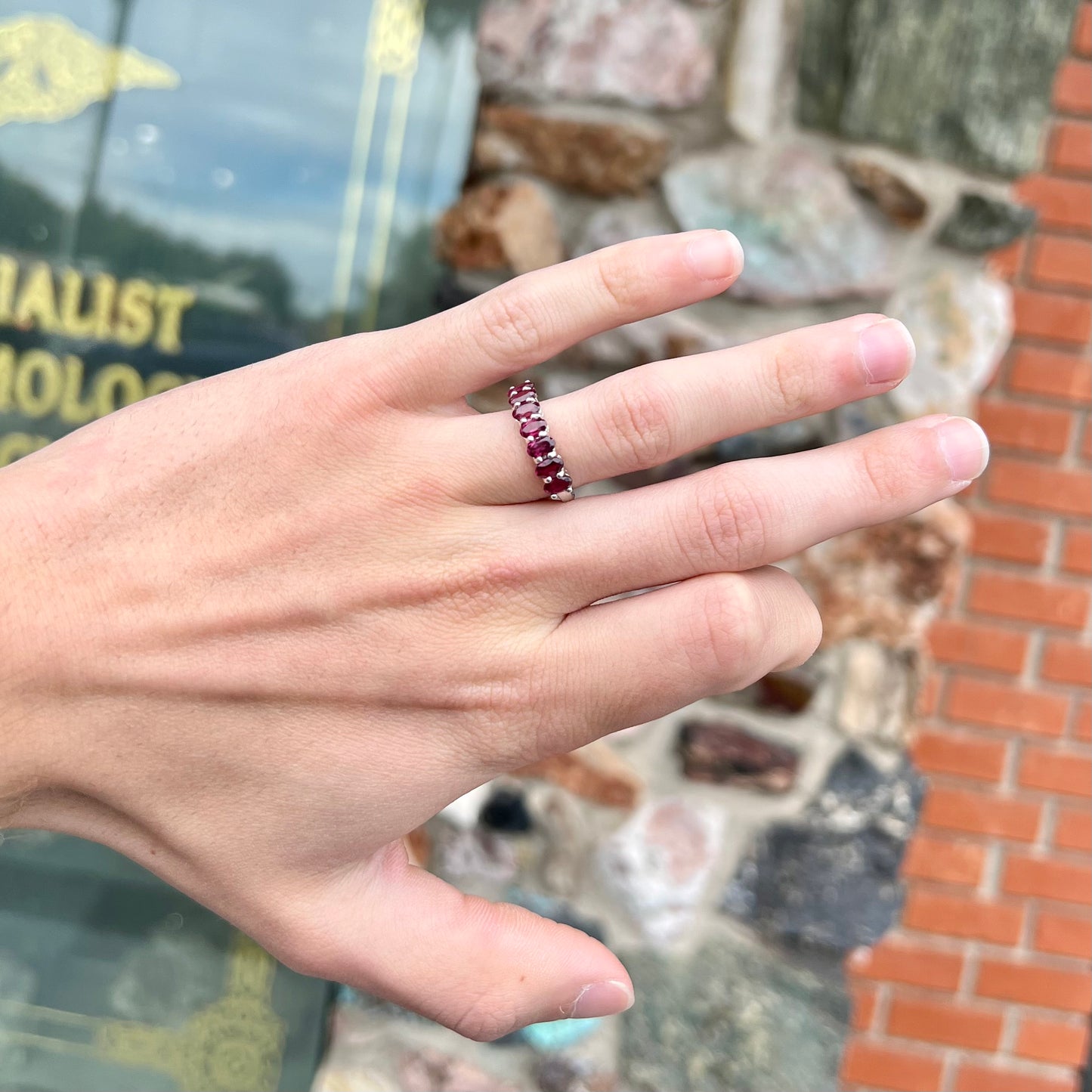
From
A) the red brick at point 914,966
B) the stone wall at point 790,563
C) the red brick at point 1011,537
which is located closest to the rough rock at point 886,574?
the stone wall at point 790,563

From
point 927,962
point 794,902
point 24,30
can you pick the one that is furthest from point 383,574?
point 927,962

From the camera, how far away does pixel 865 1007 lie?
1.81 m

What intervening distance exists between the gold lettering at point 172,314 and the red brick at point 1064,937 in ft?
6.06

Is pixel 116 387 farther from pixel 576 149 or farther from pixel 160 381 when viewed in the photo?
pixel 576 149

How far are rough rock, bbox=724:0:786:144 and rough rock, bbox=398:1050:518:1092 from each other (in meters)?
1.40

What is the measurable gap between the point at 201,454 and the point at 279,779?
0.26 metres

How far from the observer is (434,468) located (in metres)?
0.73

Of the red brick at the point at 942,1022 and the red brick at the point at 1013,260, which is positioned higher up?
the red brick at the point at 1013,260

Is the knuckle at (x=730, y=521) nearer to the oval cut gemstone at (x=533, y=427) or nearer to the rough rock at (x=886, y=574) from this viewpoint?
the oval cut gemstone at (x=533, y=427)

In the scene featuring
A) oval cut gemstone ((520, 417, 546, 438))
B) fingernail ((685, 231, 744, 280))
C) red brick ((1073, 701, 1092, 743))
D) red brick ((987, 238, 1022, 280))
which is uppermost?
Result: red brick ((987, 238, 1022, 280))

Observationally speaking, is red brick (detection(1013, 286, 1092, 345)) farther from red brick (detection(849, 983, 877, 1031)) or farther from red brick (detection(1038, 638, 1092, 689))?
red brick (detection(849, 983, 877, 1031))

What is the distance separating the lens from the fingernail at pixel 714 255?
695mm

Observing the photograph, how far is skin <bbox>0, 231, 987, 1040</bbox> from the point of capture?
2.33 ft

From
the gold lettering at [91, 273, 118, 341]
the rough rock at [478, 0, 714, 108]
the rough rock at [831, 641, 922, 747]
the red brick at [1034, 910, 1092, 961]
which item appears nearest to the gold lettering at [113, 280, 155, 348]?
the gold lettering at [91, 273, 118, 341]
